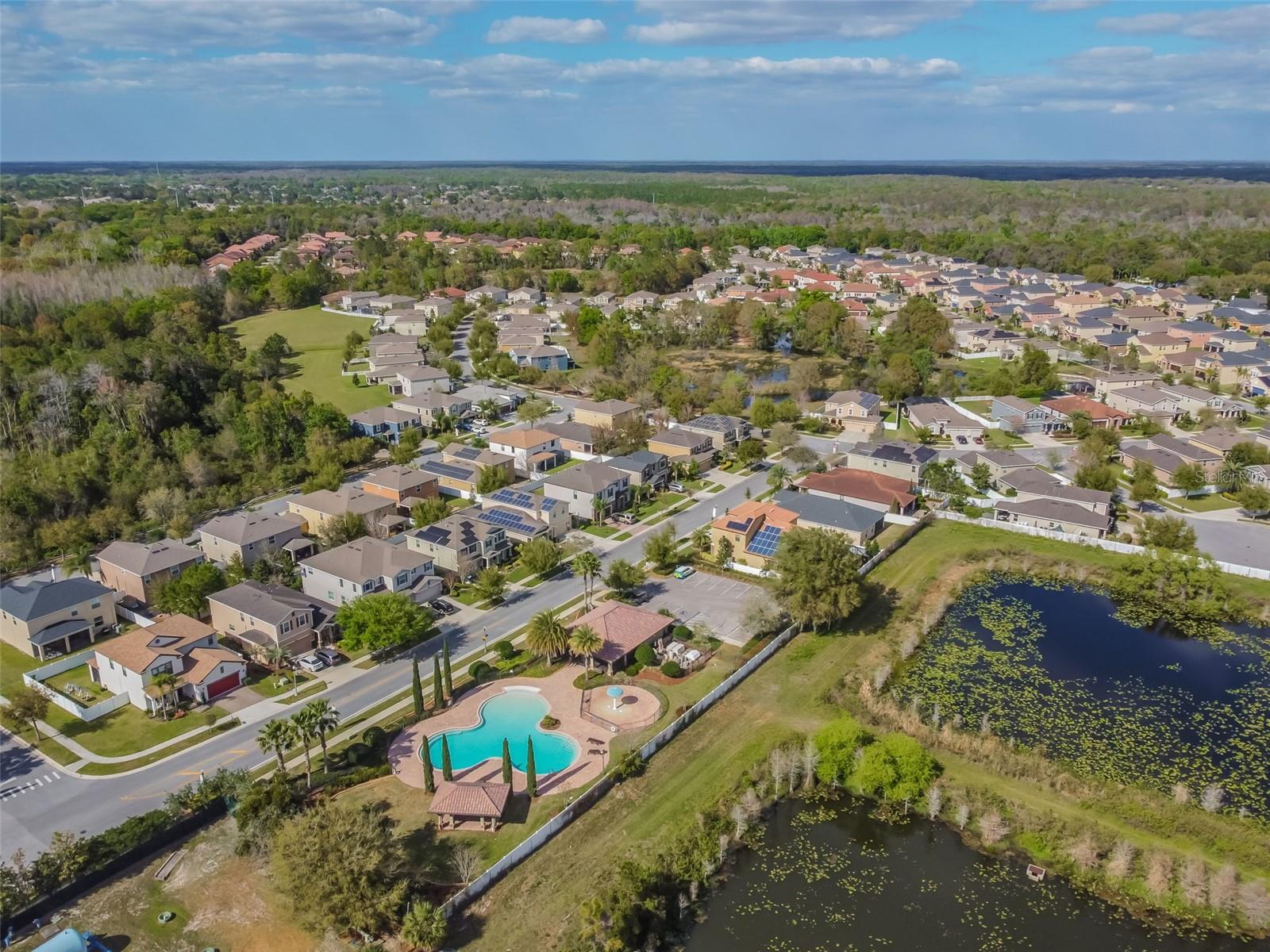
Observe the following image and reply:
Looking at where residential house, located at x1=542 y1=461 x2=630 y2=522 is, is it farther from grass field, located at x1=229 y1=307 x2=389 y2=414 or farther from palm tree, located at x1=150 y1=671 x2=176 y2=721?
grass field, located at x1=229 y1=307 x2=389 y2=414

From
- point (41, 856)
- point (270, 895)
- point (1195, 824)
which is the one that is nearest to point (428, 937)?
point (270, 895)

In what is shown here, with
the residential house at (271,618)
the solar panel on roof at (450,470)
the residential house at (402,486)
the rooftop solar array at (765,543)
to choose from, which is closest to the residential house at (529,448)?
the solar panel on roof at (450,470)

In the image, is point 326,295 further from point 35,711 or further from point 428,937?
point 428,937

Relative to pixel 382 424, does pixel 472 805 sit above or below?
below

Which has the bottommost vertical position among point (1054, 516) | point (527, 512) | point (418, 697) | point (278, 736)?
point (418, 697)

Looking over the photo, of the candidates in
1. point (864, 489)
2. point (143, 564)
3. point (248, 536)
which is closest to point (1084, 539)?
point (864, 489)

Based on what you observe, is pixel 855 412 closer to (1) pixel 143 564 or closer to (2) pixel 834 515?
(2) pixel 834 515
